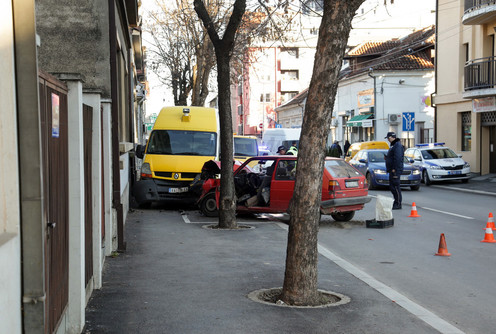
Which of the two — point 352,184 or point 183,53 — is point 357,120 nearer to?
point 183,53

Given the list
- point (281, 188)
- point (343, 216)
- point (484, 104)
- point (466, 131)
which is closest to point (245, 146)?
point (343, 216)

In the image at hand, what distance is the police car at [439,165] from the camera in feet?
96.4

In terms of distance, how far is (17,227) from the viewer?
3752 millimetres

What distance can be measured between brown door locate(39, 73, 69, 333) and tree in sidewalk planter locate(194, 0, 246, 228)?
846 cm

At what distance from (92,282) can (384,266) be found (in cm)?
455

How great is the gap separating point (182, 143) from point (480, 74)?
17.9 meters

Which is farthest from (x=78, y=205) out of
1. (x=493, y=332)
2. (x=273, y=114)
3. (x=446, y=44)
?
(x=273, y=114)

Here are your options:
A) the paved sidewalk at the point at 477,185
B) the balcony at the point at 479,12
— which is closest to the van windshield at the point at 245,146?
the paved sidewalk at the point at 477,185

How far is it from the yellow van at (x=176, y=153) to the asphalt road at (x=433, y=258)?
4345 millimetres

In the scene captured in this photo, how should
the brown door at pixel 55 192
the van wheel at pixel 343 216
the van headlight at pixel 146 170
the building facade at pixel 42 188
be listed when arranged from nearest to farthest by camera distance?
the building facade at pixel 42 188, the brown door at pixel 55 192, the van wheel at pixel 343 216, the van headlight at pixel 146 170

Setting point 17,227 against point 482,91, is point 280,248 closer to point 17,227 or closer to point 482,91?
point 17,227

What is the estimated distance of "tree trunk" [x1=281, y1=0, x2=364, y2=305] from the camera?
7.00m

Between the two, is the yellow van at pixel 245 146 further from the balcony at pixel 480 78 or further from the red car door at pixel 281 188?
the balcony at pixel 480 78

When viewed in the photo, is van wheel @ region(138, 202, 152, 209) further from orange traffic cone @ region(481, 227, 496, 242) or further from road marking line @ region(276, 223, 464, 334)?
road marking line @ region(276, 223, 464, 334)
